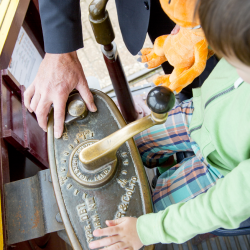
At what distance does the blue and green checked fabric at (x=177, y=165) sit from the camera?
70 centimetres

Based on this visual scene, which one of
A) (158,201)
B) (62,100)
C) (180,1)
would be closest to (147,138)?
(158,201)

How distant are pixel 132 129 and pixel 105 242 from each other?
282 millimetres

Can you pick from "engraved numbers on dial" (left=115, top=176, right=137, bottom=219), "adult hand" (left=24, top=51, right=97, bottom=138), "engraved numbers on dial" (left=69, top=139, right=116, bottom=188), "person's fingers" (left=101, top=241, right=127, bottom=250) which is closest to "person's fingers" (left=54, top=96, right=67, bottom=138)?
"adult hand" (left=24, top=51, right=97, bottom=138)

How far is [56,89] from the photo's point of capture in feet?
2.13

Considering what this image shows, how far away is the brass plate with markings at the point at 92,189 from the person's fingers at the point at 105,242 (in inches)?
0.6

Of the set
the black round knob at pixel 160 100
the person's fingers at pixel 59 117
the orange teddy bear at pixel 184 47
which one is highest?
the orange teddy bear at pixel 184 47

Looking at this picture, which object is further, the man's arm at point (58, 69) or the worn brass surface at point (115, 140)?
the man's arm at point (58, 69)

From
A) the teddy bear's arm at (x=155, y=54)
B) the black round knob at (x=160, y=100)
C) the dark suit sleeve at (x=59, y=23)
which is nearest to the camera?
the black round knob at (x=160, y=100)

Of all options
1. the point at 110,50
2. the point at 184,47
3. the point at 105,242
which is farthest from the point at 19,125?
the point at 184,47

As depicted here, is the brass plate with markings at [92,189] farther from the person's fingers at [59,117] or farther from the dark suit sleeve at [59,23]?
the dark suit sleeve at [59,23]

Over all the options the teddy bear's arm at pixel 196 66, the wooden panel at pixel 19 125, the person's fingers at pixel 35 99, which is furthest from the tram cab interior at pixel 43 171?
the teddy bear's arm at pixel 196 66

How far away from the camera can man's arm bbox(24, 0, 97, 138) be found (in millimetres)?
649

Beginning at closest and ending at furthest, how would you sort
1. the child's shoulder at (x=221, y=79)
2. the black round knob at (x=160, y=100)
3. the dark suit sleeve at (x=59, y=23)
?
the black round knob at (x=160, y=100) < the child's shoulder at (x=221, y=79) < the dark suit sleeve at (x=59, y=23)

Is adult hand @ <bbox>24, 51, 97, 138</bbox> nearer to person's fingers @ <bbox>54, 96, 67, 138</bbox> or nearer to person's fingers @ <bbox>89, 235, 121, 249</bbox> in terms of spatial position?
person's fingers @ <bbox>54, 96, 67, 138</bbox>
